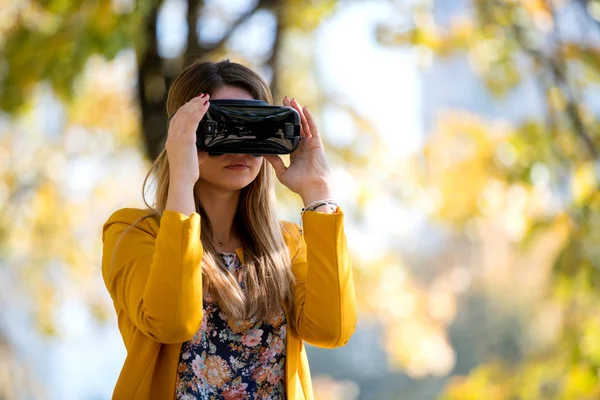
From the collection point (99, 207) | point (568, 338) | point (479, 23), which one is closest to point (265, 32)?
point (479, 23)

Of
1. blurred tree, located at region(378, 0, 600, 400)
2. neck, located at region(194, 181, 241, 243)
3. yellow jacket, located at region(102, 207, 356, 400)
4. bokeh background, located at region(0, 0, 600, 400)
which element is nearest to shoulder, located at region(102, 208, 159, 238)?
yellow jacket, located at region(102, 207, 356, 400)

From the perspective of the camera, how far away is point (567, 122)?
3850 mm

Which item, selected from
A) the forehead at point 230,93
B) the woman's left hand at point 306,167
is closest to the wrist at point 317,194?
the woman's left hand at point 306,167

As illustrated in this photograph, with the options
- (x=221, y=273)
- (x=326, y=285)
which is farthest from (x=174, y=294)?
(x=326, y=285)

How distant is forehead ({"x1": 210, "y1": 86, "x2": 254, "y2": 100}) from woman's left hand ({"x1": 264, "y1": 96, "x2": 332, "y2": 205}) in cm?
7

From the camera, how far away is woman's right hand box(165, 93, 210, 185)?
1413 mm

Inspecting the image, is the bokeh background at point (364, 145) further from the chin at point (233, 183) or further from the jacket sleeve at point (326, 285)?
the jacket sleeve at point (326, 285)

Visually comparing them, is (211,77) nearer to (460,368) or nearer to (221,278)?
(221,278)

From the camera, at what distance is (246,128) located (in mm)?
1471

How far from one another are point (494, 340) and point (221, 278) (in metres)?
11.4

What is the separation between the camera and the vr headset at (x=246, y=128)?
1462 mm

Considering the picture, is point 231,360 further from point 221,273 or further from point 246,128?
point 246,128

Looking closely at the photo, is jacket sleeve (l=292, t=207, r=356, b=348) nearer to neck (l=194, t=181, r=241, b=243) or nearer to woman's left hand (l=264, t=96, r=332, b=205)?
woman's left hand (l=264, t=96, r=332, b=205)

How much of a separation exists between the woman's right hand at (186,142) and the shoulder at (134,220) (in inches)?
4.9
